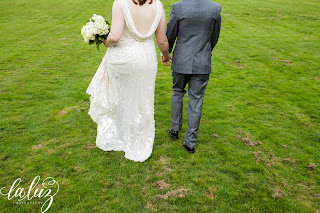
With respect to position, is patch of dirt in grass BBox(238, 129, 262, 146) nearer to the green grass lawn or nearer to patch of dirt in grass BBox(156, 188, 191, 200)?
the green grass lawn

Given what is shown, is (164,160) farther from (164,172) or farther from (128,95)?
(128,95)

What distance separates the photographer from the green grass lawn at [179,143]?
3105 mm

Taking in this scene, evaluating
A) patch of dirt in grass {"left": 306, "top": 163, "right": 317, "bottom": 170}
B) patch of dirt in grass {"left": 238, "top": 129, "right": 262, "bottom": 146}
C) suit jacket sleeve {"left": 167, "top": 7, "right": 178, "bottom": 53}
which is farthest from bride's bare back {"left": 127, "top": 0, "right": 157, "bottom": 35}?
patch of dirt in grass {"left": 306, "top": 163, "right": 317, "bottom": 170}

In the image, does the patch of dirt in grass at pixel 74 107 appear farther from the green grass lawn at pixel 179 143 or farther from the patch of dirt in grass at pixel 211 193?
the patch of dirt in grass at pixel 211 193

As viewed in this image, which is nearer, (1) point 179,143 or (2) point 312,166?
(2) point 312,166

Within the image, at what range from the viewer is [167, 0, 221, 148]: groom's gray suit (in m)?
3.50

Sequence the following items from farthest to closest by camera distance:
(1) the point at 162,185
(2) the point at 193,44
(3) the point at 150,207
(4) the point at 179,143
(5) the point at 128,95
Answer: (4) the point at 179,143
(5) the point at 128,95
(2) the point at 193,44
(1) the point at 162,185
(3) the point at 150,207

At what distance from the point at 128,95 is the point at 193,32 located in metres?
1.31

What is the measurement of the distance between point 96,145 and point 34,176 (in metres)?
1.03

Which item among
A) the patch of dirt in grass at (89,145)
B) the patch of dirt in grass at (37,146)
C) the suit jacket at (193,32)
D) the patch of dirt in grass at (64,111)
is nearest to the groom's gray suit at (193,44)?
the suit jacket at (193,32)

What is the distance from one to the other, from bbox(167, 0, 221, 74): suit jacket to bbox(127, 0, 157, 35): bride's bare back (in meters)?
0.35

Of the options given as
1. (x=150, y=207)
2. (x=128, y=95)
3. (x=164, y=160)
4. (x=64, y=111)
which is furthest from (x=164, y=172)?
(x=64, y=111)

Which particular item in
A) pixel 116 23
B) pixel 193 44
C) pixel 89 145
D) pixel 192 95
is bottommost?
pixel 89 145

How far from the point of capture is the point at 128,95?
380 cm
